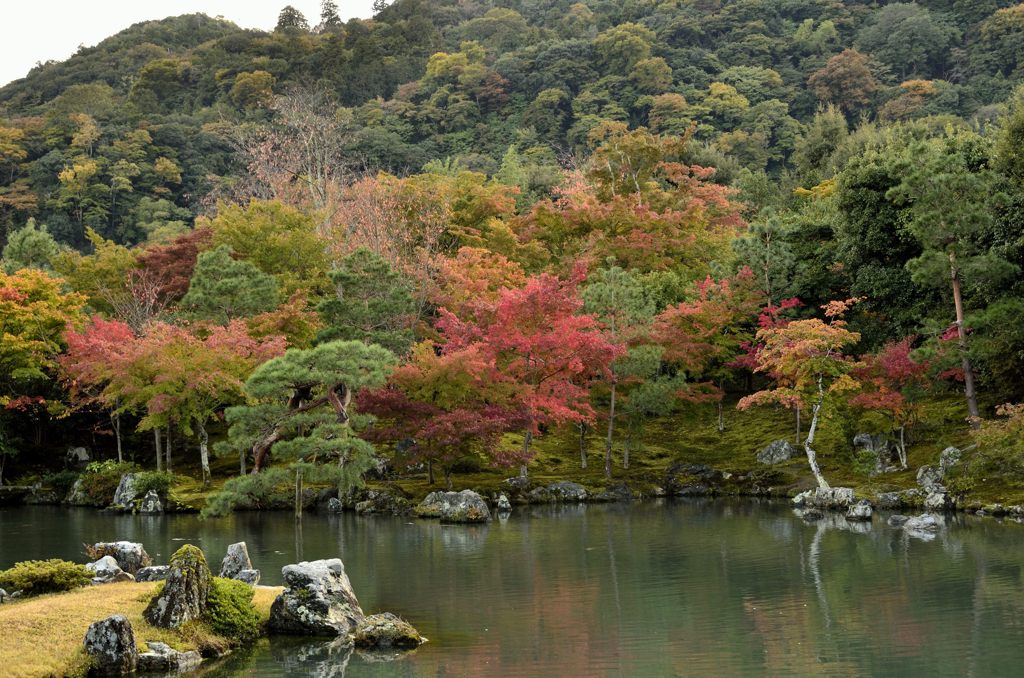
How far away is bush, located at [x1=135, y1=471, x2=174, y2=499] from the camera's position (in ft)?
89.9

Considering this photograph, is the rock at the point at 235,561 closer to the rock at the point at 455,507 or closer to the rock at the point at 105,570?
the rock at the point at 105,570

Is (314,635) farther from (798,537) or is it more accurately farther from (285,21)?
(285,21)

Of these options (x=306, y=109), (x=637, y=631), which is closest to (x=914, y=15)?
(x=306, y=109)

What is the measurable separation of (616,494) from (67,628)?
61.4 ft

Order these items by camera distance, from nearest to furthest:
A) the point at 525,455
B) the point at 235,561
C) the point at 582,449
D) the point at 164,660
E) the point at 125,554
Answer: the point at 164,660 → the point at 235,561 → the point at 125,554 → the point at 525,455 → the point at 582,449

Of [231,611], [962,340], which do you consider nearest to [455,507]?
[231,611]

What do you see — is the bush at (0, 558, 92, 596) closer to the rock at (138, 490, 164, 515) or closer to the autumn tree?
the rock at (138, 490, 164, 515)

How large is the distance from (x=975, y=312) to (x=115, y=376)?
22761 mm

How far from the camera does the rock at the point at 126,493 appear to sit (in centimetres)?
2748

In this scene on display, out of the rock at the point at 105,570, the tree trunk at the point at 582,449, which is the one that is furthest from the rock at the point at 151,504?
the rock at the point at 105,570

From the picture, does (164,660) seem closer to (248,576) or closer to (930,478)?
(248,576)

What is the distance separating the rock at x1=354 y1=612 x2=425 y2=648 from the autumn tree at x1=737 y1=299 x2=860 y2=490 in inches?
638

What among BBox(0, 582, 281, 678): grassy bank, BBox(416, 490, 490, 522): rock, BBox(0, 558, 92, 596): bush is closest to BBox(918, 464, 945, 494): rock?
BBox(416, 490, 490, 522): rock

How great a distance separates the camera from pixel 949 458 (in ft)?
80.5
